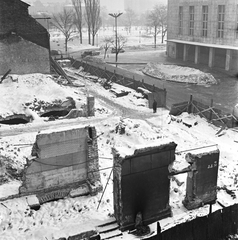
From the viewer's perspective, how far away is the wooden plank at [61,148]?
14.5 m

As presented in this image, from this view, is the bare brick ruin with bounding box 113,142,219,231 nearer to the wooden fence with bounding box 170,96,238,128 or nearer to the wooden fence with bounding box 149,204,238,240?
the wooden fence with bounding box 149,204,238,240

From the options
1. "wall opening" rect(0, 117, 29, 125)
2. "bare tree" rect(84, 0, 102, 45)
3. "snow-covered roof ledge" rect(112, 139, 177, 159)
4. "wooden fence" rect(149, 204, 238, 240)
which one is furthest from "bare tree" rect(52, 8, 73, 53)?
"wooden fence" rect(149, 204, 238, 240)

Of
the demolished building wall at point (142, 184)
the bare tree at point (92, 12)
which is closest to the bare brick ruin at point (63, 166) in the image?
the demolished building wall at point (142, 184)

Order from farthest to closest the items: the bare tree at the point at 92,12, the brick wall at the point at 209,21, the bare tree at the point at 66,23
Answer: the bare tree at the point at 92,12 → the bare tree at the point at 66,23 → the brick wall at the point at 209,21

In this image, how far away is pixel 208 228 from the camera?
40.7ft

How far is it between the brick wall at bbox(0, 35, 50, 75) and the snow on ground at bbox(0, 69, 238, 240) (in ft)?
4.58

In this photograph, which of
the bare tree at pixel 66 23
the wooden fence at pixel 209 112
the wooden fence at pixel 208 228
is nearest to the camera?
the wooden fence at pixel 208 228

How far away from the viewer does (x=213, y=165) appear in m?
14.5

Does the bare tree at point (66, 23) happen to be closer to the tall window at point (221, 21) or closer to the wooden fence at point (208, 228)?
the tall window at point (221, 21)

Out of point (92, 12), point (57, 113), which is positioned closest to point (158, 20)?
point (92, 12)

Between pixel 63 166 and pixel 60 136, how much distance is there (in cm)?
152

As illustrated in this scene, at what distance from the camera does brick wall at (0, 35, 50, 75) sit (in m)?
30.9

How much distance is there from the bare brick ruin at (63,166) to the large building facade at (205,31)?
3490 centimetres

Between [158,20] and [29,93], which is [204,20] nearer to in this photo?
[29,93]
